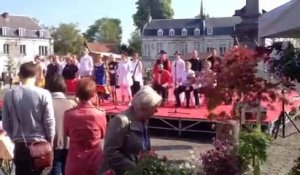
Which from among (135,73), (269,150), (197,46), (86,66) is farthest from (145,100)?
(197,46)

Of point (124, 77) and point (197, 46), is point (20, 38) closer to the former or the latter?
point (197, 46)

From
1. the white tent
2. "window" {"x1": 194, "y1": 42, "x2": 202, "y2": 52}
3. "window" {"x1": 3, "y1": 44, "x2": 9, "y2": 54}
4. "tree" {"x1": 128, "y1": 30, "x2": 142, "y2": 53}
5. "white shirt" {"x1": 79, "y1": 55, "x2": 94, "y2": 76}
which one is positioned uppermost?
"tree" {"x1": 128, "y1": 30, "x2": 142, "y2": 53}

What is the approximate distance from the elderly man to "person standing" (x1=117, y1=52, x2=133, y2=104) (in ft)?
3.03

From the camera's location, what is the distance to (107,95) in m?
18.6

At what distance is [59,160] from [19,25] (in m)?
83.0

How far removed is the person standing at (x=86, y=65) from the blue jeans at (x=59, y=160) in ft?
38.5

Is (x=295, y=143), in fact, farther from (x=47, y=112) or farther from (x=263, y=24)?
(x=47, y=112)

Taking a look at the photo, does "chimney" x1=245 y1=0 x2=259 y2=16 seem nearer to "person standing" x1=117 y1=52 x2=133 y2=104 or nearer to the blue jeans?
"person standing" x1=117 y1=52 x2=133 y2=104

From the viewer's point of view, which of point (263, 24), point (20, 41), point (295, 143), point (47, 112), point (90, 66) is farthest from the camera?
point (20, 41)

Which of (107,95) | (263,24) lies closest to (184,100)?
(107,95)

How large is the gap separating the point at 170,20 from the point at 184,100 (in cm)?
8175

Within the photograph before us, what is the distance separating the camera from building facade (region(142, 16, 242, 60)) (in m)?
95.4

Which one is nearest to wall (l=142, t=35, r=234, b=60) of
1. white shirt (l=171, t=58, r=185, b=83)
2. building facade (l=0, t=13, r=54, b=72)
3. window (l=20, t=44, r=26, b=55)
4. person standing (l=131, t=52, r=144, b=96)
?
building facade (l=0, t=13, r=54, b=72)

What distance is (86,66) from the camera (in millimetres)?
18625
